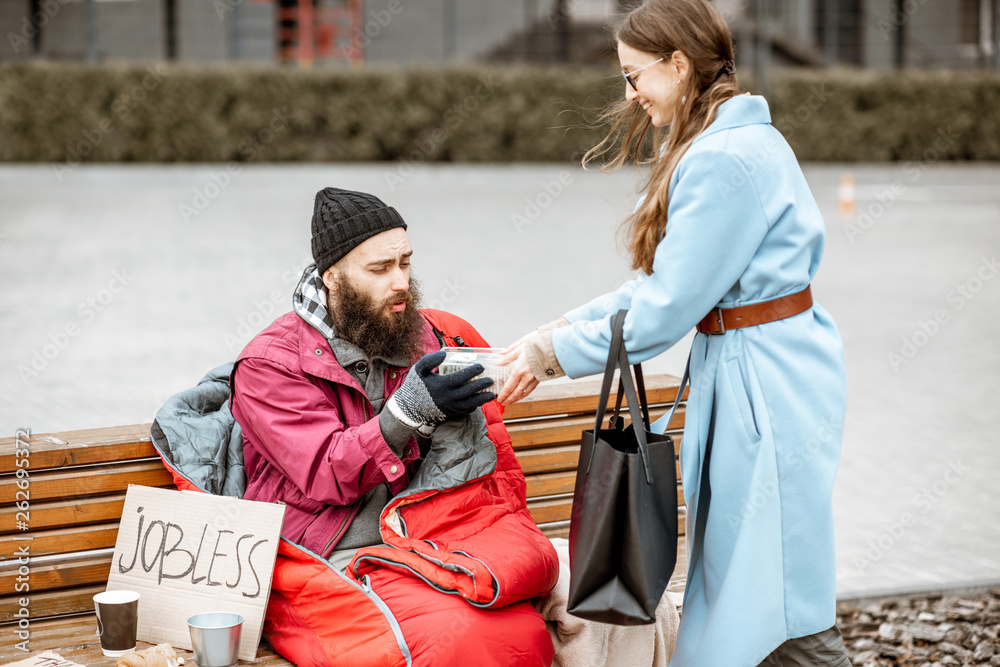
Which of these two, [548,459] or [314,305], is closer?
[314,305]

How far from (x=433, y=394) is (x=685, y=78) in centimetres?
96

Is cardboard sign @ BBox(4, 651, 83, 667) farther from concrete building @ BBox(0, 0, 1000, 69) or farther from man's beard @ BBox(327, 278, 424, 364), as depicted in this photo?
concrete building @ BBox(0, 0, 1000, 69)

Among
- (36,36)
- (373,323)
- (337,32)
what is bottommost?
(373,323)

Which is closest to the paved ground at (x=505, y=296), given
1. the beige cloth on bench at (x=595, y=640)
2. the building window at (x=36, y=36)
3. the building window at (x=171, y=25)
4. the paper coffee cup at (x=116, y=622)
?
the beige cloth on bench at (x=595, y=640)

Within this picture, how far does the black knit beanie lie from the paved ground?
0.69 m

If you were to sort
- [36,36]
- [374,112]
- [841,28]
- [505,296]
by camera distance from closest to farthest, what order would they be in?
[505,296] → [374,112] → [36,36] → [841,28]

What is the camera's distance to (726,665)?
7.97ft

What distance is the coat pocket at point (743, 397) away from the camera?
2.42 meters

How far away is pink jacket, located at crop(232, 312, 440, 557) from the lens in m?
2.71

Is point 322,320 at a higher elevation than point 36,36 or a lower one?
lower

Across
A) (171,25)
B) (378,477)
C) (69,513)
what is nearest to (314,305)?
(378,477)

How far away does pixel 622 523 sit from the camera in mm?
2338

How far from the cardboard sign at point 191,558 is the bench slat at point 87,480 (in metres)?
0.09

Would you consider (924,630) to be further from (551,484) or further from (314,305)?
(314,305)
